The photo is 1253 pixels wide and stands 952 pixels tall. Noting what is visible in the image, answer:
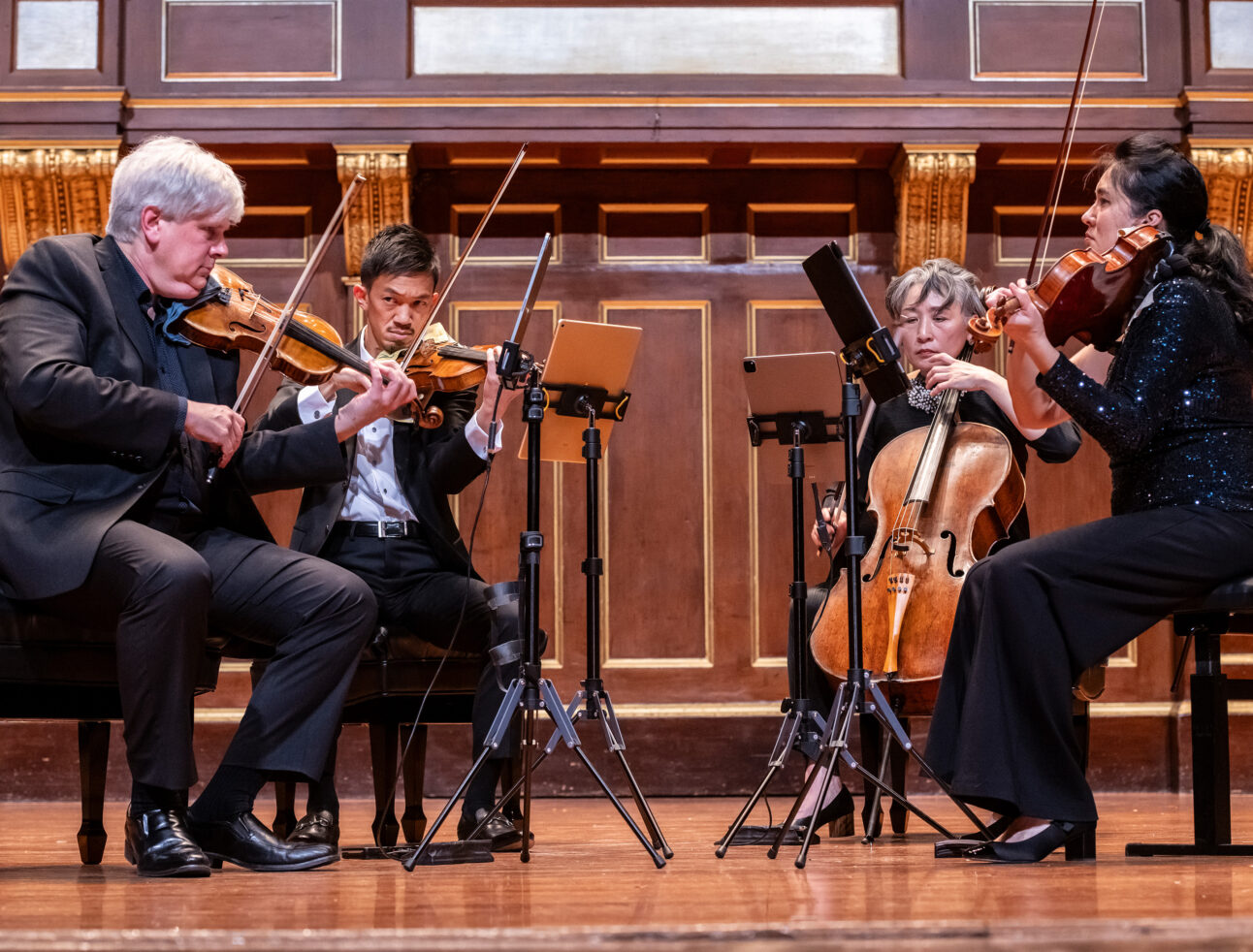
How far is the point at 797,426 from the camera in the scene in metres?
3.00

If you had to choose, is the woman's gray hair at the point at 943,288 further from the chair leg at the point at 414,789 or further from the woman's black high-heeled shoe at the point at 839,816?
the chair leg at the point at 414,789

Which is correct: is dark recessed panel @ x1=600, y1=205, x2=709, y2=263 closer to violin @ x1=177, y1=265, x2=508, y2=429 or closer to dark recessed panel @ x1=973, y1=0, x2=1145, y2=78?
dark recessed panel @ x1=973, y1=0, x2=1145, y2=78

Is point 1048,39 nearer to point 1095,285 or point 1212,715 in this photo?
point 1095,285

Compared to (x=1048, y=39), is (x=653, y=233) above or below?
below

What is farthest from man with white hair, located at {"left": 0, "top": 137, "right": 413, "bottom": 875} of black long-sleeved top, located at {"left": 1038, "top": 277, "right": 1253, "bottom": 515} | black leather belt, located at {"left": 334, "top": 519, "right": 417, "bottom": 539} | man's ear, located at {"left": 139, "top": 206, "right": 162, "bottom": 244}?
black long-sleeved top, located at {"left": 1038, "top": 277, "right": 1253, "bottom": 515}

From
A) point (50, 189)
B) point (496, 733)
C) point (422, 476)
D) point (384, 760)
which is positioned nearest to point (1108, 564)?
point (496, 733)

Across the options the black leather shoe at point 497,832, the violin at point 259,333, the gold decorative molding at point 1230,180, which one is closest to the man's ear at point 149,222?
the violin at point 259,333

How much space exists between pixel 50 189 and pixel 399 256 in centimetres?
176

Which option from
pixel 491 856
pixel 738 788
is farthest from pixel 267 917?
pixel 738 788

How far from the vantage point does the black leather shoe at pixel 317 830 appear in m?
2.74

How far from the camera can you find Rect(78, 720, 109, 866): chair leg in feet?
9.05

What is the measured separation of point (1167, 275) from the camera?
2.71 metres

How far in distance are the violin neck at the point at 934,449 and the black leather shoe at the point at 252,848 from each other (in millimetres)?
1533

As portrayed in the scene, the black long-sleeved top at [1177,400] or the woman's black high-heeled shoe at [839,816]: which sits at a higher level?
the black long-sleeved top at [1177,400]
